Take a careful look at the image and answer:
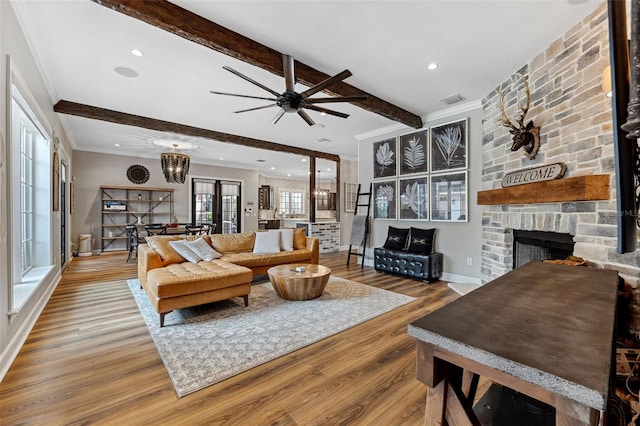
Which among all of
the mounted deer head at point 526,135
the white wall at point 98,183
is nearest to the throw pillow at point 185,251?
the mounted deer head at point 526,135

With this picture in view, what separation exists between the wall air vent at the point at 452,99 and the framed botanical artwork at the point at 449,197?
3.62ft

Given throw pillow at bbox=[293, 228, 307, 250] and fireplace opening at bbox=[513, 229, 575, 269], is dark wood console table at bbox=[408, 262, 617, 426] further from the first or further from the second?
throw pillow at bbox=[293, 228, 307, 250]

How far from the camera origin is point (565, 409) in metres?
0.58

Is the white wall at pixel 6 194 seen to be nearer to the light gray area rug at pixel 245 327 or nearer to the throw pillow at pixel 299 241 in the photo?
the light gray area rug at pixel 245 327

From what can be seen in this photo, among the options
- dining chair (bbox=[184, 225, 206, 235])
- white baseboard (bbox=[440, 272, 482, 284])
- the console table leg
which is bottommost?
white baseboard (bbox=[440, 272, 482, 284])

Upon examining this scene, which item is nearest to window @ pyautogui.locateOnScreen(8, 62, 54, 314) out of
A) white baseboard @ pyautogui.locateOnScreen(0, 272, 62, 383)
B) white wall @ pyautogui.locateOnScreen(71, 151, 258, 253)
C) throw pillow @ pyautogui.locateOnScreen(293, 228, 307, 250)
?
white baseboard @ pyautogui.locateOnScreen(0, 272, 62, 383)

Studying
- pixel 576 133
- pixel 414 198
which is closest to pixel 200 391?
pixel 576 133

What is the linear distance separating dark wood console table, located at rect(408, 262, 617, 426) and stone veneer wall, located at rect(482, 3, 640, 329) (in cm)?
132

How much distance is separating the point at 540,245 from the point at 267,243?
3815 millimetres

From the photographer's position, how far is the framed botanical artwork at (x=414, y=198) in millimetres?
5152

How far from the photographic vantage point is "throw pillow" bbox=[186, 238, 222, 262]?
417 centimetres

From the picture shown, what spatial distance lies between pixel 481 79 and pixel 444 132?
132cm

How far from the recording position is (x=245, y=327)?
285 centimetres

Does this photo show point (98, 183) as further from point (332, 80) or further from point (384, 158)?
point (332, 80)
